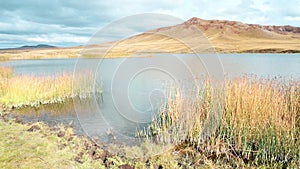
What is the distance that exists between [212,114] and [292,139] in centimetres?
168

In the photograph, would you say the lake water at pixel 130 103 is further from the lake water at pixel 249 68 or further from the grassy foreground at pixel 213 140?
the lake water at pixel 249 68

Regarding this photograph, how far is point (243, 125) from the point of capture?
5270 millimetres

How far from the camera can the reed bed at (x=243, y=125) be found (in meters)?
4.75

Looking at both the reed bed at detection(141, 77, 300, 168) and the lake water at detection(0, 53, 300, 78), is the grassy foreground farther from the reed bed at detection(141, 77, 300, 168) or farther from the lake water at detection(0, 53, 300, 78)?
the lake water at detection(0, 53, 300, 78)

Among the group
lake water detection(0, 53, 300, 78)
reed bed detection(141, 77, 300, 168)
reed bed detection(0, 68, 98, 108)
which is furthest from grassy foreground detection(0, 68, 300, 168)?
reed bed detection(0, 68, 98, 108)

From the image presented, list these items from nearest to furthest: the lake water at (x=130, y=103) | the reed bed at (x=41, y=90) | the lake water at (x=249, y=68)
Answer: the lake water at (x=130, y=103) → the reed bed at (x=41, y=90) → the lake water at (x=249, y=68)

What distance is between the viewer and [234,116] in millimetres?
5441

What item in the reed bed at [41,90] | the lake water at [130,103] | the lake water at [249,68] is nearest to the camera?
the lake water at [130,103]

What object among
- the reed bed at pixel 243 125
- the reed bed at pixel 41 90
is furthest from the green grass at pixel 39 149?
the reed bed at pixel 41 90

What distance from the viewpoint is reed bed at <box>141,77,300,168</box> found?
15.6ft

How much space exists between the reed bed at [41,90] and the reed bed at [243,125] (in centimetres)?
748

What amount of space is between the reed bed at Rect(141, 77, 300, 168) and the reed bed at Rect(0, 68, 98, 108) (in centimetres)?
748

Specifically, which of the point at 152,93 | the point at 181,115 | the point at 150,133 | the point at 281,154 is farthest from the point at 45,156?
the point at 152,93

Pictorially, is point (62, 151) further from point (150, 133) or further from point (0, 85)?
point (0, 85)
